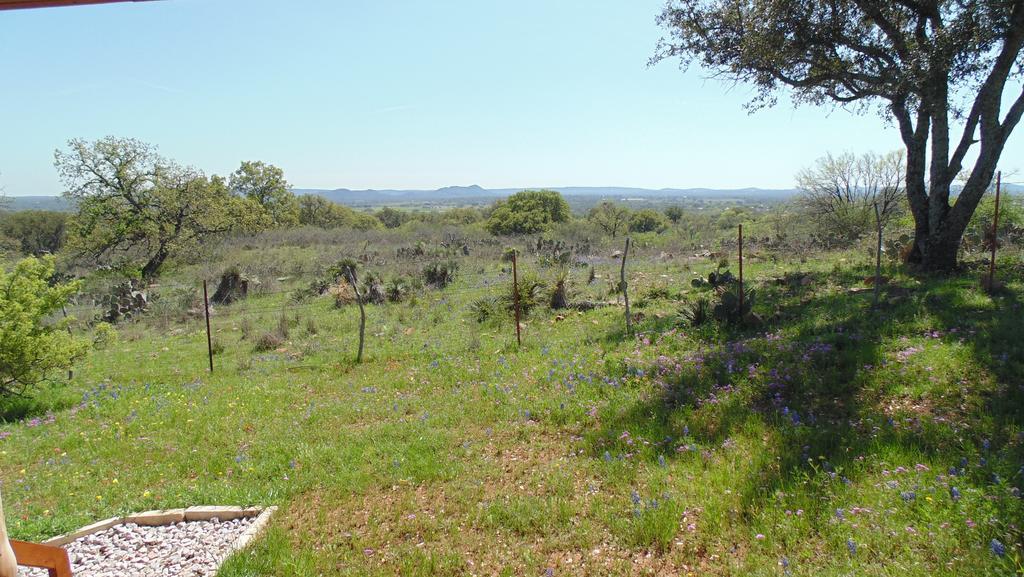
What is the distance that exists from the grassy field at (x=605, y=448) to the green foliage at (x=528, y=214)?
109 feet

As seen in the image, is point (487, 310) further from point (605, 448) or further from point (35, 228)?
point (35, 228)

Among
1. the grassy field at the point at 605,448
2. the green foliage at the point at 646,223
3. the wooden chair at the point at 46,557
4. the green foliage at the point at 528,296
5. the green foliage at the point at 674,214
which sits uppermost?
the green foliage at the point at 674,214

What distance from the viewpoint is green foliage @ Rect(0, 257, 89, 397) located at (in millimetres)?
7586

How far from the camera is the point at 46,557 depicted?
141 centimetres

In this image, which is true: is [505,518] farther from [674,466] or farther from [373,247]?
[373,247]

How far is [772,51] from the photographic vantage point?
11.7 m

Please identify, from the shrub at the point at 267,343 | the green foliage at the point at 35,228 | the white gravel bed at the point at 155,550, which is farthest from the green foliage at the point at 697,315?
the green foliage at the point at 35,228

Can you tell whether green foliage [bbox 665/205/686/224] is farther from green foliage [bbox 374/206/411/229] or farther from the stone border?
the stone border

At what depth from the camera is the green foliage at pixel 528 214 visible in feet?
142

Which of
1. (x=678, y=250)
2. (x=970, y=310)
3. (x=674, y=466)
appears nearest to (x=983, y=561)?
(x=674, y=466)

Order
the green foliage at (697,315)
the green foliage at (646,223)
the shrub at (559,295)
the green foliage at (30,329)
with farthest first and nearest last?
the green foliage at (646,223)
the shrub at (559,295)
the green foliage at (697,315)
the green foliage at (30,329)

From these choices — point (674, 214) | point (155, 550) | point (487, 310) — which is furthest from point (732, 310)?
point (674, 214)

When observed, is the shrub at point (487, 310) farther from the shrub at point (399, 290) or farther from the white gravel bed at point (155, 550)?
the white gravel bed at point (155, 550)

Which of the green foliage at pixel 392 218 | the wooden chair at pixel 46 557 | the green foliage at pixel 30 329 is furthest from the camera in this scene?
the green foliage at pixel 392 218
